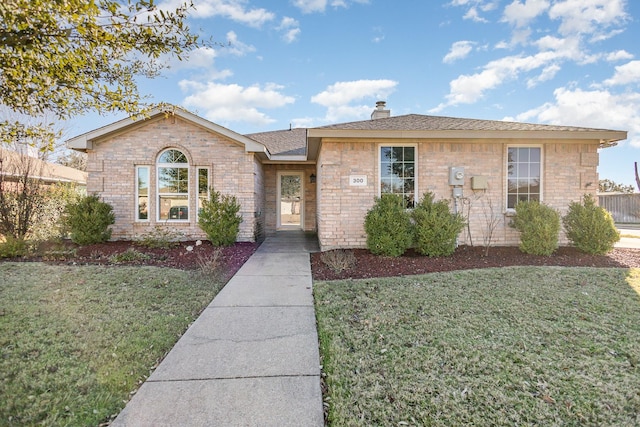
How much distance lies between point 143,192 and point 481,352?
32.3 feet

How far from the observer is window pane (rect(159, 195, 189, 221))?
9578 mm

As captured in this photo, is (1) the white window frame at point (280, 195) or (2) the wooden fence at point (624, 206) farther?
(2) the wooden fence at point (624, 206)

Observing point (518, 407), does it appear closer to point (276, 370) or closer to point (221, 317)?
point (276, 370)

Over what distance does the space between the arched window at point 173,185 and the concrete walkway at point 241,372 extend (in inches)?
233

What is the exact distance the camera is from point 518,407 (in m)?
2.12

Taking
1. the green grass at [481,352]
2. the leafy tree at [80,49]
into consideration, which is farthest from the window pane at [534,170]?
the leafy tree at [80,49]

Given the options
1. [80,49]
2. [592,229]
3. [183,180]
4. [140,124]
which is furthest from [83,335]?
[592,229]

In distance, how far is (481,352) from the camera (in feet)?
9.37

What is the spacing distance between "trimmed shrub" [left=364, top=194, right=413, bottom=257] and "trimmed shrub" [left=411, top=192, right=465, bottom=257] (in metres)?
0.28

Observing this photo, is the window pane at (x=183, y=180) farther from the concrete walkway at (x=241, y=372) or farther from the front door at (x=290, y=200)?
the concrete walkway at (x=241, y=372)

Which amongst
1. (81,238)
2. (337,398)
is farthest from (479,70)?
(81,238)

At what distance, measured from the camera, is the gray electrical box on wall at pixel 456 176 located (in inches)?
307

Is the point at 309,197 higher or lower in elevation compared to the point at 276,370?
higher

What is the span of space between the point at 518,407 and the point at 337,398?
1.25m
